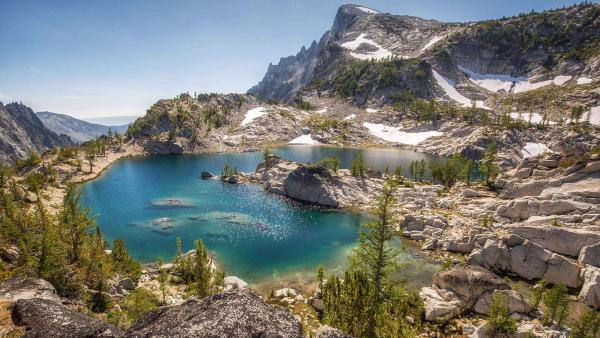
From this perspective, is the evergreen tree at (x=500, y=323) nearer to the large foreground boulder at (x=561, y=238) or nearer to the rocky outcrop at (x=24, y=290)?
the large foreground boulder at (x=561, y=238)

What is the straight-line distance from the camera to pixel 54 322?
14.1 m

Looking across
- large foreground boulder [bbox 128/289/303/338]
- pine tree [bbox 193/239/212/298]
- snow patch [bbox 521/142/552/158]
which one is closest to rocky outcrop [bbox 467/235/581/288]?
pine tree [bbox 193/239/212/298]

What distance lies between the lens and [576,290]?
4603 cm

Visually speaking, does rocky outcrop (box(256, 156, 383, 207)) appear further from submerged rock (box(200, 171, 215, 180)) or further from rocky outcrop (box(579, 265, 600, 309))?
rocky outcrop (box(579, 265, 600, 309))

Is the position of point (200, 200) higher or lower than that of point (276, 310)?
lower

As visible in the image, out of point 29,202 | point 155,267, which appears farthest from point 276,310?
point 29,202

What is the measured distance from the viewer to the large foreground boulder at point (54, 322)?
12.9m

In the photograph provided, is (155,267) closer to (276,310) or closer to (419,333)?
(419,333)

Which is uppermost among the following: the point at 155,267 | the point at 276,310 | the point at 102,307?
the point at 276,310

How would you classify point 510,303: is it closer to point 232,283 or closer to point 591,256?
point 591,256

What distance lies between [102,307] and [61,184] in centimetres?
9778

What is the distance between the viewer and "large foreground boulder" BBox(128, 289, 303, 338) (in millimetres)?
11070

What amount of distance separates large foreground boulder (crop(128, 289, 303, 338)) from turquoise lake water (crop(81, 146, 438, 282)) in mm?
39872

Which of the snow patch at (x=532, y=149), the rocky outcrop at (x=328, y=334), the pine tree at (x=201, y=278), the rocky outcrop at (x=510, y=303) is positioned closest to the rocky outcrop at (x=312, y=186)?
the rocky outcrop at (x=510, y=303)
